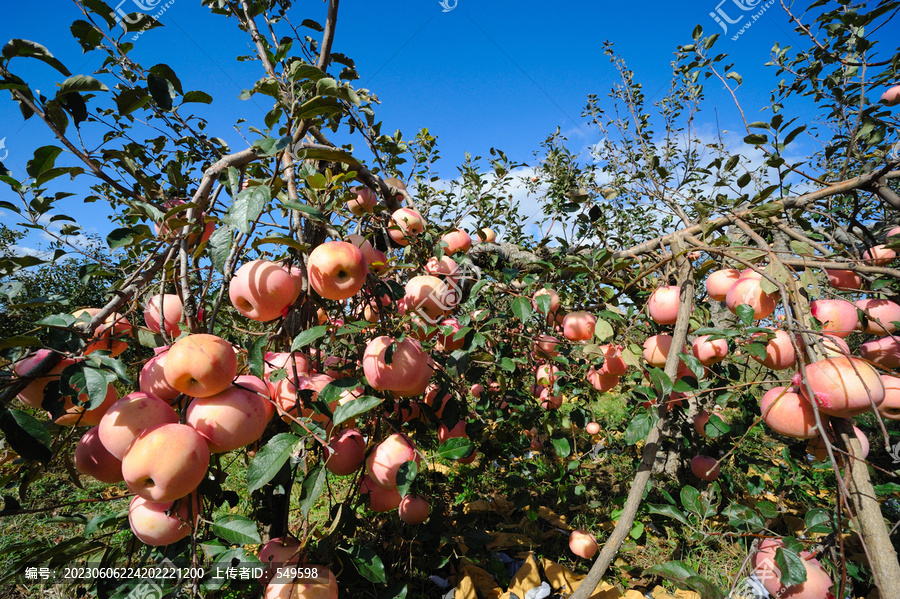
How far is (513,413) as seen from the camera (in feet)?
5.68

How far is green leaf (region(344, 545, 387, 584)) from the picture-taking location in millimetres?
997

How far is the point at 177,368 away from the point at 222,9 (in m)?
1.66

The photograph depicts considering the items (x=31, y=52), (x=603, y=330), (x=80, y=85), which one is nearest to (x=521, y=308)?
(x=603, y=330)

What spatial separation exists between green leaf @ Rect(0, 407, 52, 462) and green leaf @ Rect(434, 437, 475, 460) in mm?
767

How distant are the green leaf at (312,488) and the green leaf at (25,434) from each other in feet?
1.45

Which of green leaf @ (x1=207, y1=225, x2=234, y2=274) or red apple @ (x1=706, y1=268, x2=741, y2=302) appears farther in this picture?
red apple @ (x1=706, y1=268, x2=741, y2=302)

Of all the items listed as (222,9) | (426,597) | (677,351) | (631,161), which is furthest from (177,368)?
(631,161)

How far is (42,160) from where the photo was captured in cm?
A: 84

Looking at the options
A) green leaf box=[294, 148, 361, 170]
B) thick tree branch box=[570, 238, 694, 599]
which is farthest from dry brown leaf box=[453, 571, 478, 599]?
green leaf box=[294, 148, 361, 170]

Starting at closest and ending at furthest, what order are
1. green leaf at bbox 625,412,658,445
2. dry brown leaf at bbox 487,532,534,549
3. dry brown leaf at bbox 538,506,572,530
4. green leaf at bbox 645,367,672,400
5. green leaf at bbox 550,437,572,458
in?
green leaf at bbox 645,367,672,400 < green leaf at bbox 625,412,658,445 < green leaf at bbox 550,437,572,458 < dry brown leaf at bbox 487,532,534,549 < dry brown leaf at bbox 538,506,572,530

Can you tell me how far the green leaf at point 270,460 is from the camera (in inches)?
31.4

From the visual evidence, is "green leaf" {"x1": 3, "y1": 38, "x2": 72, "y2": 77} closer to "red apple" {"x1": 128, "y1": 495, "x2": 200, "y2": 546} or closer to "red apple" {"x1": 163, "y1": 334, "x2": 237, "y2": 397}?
"red apple" {"x1": 163, "y1": 334, "x2": 237, "y2": 397}

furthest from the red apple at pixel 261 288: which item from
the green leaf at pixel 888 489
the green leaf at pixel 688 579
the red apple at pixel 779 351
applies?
the green leaf at pixel 888 489

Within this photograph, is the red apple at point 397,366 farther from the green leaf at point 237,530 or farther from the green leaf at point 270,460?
the green leaf at point 237,530
